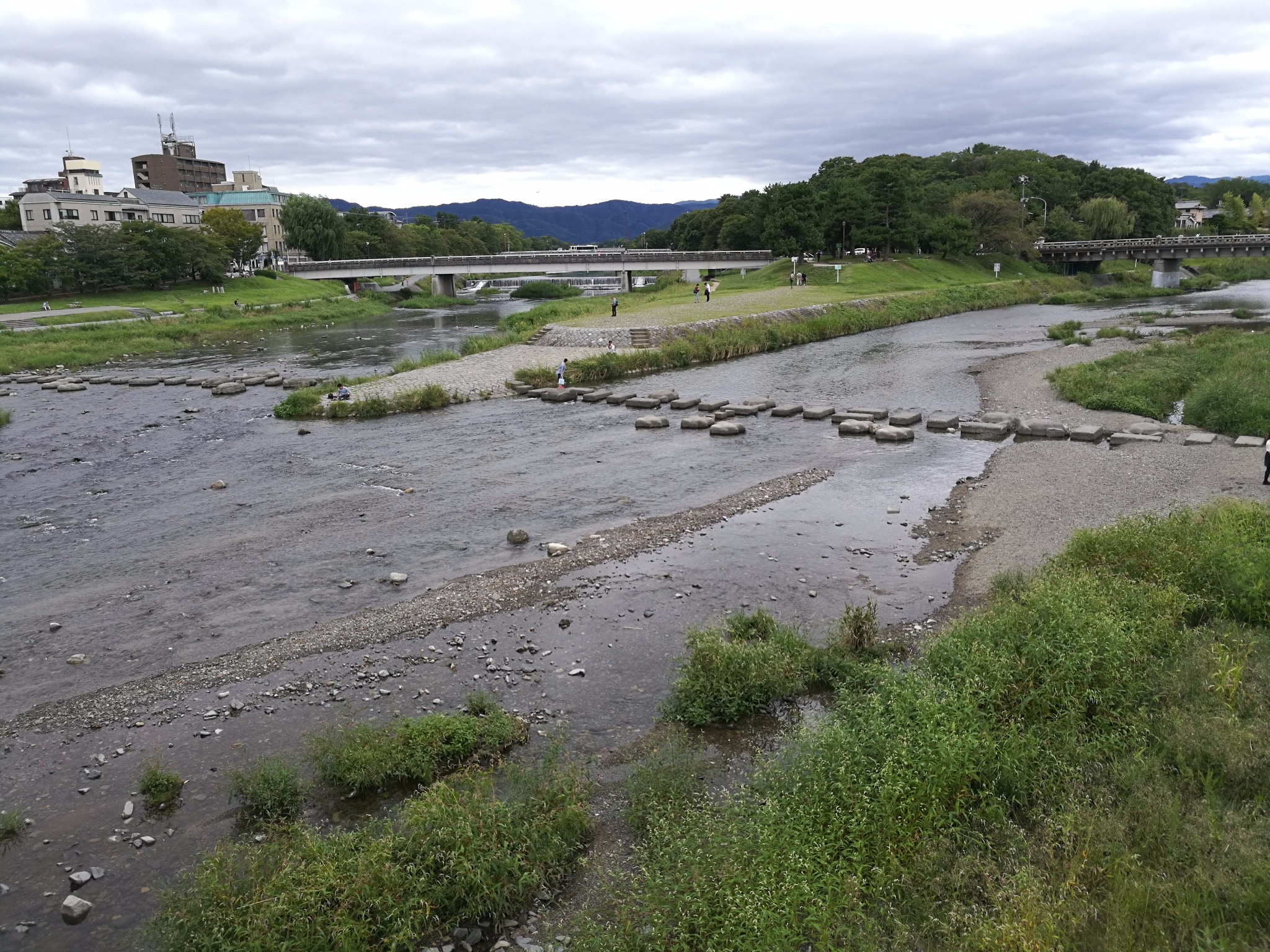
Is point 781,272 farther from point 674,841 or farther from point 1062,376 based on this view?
point 674,841

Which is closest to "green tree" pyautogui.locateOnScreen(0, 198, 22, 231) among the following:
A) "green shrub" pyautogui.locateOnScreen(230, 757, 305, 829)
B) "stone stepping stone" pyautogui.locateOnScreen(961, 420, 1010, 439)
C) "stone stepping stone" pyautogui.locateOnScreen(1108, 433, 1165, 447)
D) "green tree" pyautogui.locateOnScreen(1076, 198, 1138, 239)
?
"stone stepping stone" pyautogui.locateOnScreen(961, 420, 1010, 439)

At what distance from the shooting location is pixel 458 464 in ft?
90.8

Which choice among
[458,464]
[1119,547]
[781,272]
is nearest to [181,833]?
[1119,547]

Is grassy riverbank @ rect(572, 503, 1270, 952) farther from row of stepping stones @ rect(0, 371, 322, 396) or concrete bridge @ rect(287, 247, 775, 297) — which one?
concrete bridge @ rect(287, 247, 775, 297)

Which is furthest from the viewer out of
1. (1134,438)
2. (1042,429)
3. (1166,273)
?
(1166,273)

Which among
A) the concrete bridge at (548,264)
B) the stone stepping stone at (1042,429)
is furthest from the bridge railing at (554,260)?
the stone stepping stone at (1042,429)

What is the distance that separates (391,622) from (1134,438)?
23482mm

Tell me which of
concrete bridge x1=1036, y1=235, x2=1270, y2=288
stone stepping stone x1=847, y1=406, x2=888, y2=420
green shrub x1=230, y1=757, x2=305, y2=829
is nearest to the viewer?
green shrub x1=230, y1=757, x2=305, y2=829

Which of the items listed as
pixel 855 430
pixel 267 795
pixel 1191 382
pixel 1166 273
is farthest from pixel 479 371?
pixel 1166 273

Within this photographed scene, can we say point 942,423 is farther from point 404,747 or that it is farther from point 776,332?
point 404,747

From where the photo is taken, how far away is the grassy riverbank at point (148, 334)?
174ft

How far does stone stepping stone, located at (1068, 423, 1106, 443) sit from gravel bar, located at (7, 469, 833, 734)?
13248 millimetres

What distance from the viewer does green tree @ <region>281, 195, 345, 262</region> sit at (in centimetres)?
10800

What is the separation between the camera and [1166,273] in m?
99.8
